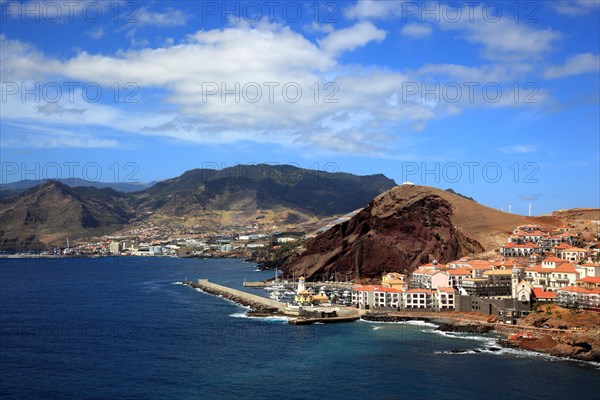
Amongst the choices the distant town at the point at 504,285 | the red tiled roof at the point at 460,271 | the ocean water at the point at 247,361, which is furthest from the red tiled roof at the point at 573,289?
the red tiled roof at the point at 460,271

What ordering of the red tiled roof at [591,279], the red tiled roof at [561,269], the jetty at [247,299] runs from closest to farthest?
the red tiled roof at [591,279] → the red tiled roof at [561,269] → the jetty at [247,299]

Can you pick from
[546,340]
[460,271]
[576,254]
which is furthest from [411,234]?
[546,340]

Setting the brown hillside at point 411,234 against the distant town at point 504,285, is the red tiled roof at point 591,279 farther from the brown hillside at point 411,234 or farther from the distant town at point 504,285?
the brown hillside at point 411,234

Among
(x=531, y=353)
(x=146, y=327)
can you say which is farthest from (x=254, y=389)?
(x=146, y=327)

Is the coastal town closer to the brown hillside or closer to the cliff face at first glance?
the brown hillside

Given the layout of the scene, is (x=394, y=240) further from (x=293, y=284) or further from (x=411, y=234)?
(x=293, y=284)

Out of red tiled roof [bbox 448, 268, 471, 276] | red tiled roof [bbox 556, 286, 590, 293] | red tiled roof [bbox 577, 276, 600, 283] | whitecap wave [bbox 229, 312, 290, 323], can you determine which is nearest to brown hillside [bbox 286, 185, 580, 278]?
red tiled roof [bbox 448, 268, 471, 276]
